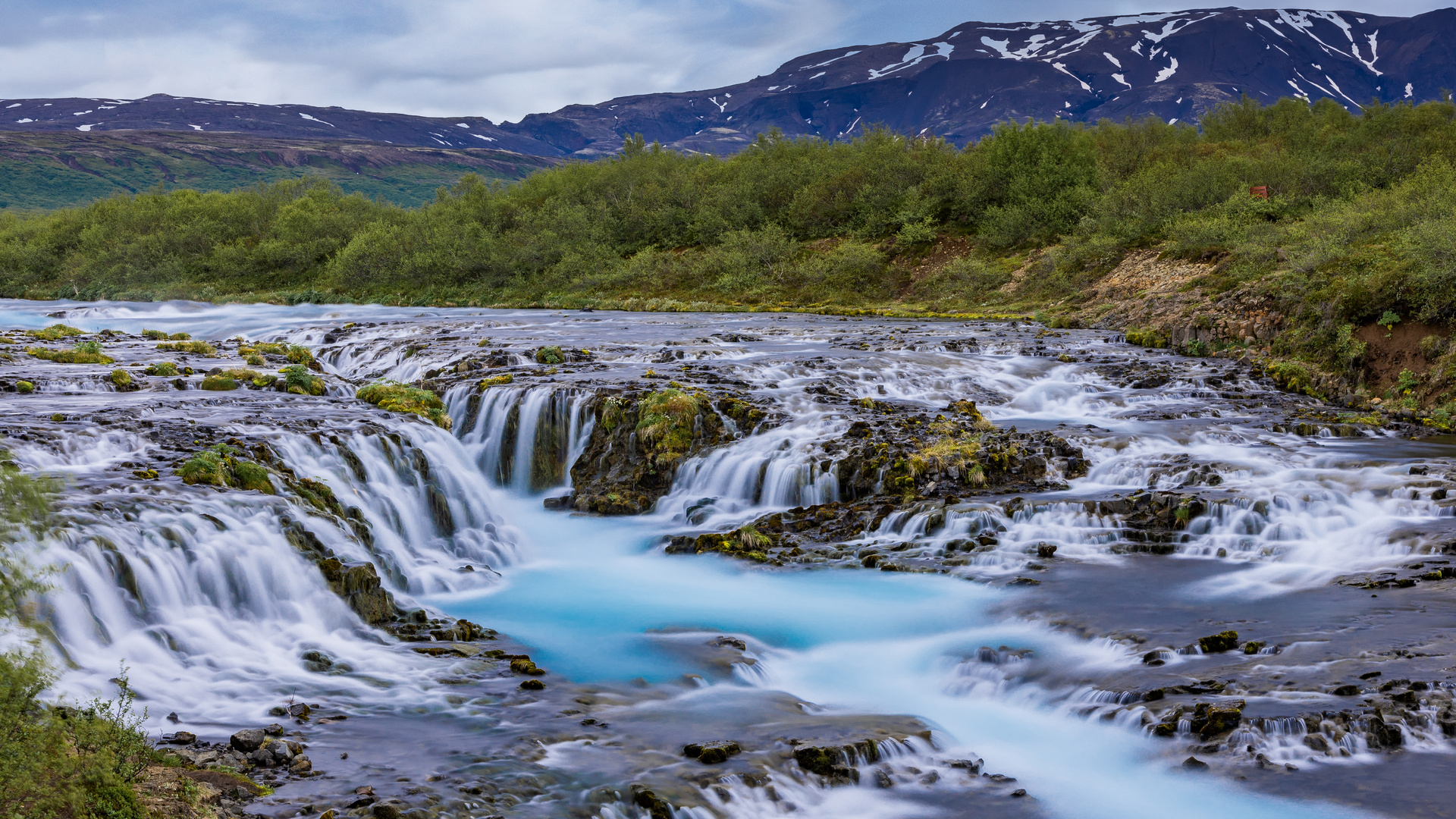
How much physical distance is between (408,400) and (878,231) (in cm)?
3897

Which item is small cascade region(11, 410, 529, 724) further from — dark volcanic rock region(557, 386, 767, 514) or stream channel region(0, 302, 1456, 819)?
dark volcanic rock region(557, 386, 767, 514)

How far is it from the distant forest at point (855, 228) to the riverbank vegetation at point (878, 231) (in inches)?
5.3

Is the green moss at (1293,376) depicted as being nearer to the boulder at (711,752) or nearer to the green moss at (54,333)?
the boulder at (711,752)

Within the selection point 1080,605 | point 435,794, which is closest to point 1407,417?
point 1080,605

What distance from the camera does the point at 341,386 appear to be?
66.6 feet

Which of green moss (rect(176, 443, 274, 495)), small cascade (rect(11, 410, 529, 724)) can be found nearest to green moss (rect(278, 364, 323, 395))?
small cascade (rect(11, 410, 529, 724))

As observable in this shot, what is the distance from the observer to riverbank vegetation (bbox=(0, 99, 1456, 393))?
27391mm

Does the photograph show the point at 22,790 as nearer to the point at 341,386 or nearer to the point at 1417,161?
the point at 341,386

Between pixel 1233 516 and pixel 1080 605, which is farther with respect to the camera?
pixel 1233 516


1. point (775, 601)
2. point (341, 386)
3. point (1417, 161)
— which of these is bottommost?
point (775, 601)

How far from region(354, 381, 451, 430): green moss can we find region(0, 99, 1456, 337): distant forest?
20.8 metres

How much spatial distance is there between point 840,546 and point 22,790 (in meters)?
10.6

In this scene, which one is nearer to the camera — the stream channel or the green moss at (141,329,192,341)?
the stream channel

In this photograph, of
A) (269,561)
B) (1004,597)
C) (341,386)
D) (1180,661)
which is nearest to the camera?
(1180,661)
